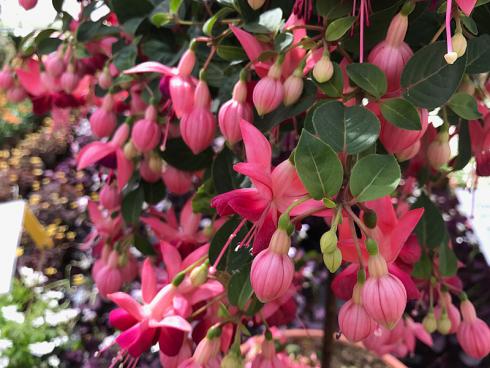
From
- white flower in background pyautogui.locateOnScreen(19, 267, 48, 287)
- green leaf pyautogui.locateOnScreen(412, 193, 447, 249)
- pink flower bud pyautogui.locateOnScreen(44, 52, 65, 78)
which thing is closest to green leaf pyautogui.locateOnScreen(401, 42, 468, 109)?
green leaf pyautogui.locateOnScreen(412, 193, 447, 249)

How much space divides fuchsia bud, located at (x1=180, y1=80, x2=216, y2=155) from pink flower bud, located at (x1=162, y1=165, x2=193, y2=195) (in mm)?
121

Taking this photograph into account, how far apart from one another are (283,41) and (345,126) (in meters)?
0.11

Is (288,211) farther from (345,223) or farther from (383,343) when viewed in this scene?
(383,343)

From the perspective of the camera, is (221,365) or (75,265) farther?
(75,265)

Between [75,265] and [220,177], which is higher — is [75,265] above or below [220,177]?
below

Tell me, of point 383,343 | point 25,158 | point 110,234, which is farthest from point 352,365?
point 25,158

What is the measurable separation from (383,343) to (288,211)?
431 mm

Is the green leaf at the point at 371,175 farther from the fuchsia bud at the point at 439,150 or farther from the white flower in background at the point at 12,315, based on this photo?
the white flower in background at the point at 12,315

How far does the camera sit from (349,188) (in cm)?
32

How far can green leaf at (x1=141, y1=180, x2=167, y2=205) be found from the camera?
24.4 inches

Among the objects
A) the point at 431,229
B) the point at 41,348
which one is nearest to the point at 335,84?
the point at 431,229

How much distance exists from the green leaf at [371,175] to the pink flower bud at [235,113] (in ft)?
0.42

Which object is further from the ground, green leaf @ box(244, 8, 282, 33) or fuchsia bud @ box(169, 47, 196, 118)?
green leaf @ box(244, 8, 282, 33)

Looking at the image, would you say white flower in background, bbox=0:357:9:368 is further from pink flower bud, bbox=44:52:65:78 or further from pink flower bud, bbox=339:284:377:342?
pink flower bud, bbox=339:284:377:342
